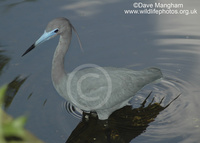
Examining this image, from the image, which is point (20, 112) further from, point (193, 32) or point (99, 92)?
point (193, 32)

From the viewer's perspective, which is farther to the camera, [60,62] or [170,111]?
[170,111]

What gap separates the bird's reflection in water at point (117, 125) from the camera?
3.16 m

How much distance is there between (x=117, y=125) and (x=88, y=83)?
56 centimetres

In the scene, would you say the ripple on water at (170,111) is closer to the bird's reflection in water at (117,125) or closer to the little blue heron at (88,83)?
the bird's reflection in water at (117,125)

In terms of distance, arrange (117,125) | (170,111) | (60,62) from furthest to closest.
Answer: (170,111), (117,125), (60,62)

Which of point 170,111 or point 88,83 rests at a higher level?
point 88,83

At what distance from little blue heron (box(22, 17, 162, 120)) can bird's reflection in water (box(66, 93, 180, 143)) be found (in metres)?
0.12

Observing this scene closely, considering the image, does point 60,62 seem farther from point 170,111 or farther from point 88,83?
point 170,111

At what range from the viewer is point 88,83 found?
3148mm

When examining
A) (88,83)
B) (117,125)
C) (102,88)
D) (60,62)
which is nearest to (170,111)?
(117,125)

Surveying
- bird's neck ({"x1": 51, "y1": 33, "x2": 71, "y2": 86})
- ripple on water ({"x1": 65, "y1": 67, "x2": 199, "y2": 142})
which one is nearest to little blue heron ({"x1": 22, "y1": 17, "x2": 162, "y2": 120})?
bird's neck ({"x1": 51, "y1": 33, "x2": 71, "y2": 86})

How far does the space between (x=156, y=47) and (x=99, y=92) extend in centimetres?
160

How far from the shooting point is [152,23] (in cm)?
487

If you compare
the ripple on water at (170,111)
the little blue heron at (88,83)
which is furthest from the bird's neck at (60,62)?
the ripple on water at (170,111)
